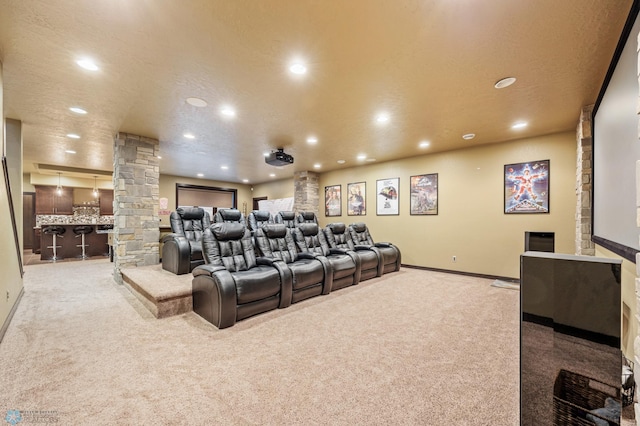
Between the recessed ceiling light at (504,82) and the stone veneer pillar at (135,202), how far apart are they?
18.3 ft

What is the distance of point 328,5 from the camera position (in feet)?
5.98

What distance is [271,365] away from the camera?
2137mm

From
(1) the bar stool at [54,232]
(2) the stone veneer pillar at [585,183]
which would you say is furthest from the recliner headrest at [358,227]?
(1) the bar stool at [54,232]

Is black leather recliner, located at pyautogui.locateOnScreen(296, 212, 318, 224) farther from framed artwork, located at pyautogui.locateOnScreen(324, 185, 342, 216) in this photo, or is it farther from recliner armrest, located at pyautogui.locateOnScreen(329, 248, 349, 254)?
framed artwork, located at pyautogui.locateOnScreen(324, 185, 342, 216)

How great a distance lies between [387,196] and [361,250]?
2.14 metres

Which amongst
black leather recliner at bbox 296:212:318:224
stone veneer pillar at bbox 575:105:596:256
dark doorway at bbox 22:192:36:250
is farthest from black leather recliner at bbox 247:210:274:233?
dark doorway at bbox 22:192:36:250

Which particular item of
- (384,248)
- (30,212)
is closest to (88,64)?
(384,248)

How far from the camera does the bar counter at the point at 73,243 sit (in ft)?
24.2

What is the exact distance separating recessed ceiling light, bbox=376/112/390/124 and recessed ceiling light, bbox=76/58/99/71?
11.1 ft

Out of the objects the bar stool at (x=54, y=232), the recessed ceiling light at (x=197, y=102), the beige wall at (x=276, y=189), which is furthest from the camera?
the beige wall at (x=276, y=189)

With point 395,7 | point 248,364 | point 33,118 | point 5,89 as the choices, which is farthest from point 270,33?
point 33,118

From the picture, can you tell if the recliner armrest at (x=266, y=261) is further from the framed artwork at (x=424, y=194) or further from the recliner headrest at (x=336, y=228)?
the framed artwork at (x=424, y=194)

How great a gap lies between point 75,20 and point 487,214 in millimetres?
6394

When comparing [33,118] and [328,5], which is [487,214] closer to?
[328,5]
